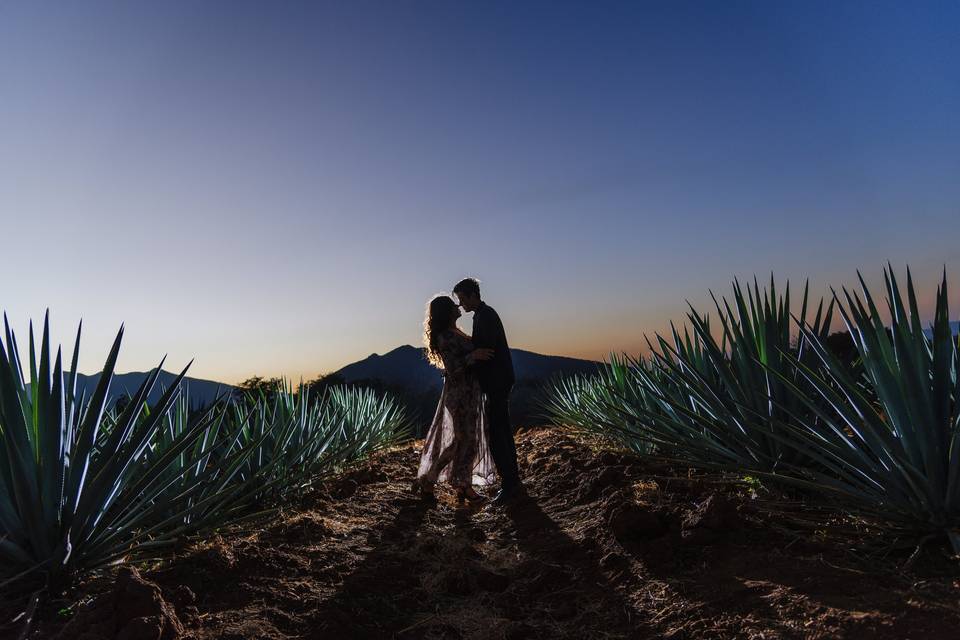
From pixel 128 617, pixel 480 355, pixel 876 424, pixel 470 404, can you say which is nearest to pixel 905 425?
pixel 876 424

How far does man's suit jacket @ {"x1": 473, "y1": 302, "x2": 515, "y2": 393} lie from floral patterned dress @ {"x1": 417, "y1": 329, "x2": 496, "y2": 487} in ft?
0.47

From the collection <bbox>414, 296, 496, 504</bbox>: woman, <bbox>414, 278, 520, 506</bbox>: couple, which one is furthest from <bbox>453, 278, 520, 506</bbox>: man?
<bbox>414, 296, 496, 504</bbox>: woman

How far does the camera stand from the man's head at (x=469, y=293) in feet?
15.0

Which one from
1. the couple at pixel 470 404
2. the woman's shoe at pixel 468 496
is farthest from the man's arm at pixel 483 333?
the woman's shoe at pixel 468 496

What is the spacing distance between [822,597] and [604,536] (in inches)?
51.9

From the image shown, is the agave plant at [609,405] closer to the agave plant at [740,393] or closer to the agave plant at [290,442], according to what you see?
the agave plant at [740,393]

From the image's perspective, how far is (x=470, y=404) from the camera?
4.73 metres

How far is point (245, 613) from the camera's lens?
7.22 ft

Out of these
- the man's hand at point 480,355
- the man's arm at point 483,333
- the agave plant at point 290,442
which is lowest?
the agave plant at point 290,442

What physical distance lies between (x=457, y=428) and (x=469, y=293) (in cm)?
100

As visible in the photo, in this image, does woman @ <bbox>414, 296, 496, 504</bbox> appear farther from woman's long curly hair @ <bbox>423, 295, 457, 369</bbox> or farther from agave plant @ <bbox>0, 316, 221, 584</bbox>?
agave plant @ <bbox>0, 316, 221, 584</bbox>

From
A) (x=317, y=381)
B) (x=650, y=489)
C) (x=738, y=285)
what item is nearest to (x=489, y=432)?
(x=650, y=489)

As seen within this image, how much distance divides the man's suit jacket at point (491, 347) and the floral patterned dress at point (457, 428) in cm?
14

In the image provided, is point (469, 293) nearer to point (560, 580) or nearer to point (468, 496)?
point (468, 496)
